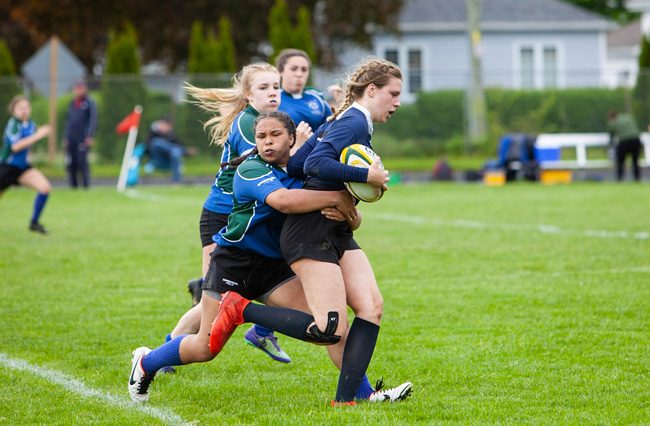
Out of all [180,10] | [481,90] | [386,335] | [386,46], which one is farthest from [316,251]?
[386,46]

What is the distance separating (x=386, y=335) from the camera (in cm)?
754

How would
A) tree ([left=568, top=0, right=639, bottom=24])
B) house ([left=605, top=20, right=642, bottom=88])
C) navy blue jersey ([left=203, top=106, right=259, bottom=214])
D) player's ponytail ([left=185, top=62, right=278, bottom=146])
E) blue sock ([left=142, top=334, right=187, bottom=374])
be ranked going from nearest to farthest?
blue sock ([left=142, top=334, right=187, bottom=374]), navy blue jersey ([left=203, top=106, right=259, bottom=214]), player's ponytail ([left=185, top=62, right=278, bottom=146]), house ([left=605, top=20, right=642, bottom=88]), tree ([left=568, top=0, right=639, bottom=24])

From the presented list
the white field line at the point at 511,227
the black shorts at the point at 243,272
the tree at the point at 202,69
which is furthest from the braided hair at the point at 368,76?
the tree at the point at 202,69

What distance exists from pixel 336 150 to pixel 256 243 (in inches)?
26.4

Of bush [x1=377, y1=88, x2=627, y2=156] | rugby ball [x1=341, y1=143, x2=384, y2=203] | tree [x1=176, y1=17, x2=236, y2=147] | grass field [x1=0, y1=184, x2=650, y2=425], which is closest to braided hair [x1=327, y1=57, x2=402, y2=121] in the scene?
rugby ball [x1=341, y1=143, x2=384, y2=203]

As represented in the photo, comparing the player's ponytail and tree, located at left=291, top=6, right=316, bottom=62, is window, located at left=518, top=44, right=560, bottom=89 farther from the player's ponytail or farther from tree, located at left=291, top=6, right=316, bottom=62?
the player's ponytail

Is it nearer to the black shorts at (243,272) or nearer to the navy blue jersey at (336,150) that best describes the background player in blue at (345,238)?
the navy blue jersey at (336,150)

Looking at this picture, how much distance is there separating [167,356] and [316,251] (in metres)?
1.05

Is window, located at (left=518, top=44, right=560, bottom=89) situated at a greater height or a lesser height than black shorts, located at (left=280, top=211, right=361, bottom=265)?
greater

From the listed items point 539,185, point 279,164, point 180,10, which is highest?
point 180,10

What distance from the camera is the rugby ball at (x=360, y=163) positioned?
523 centimetres

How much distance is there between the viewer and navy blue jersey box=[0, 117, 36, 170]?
A: 14.4 meters

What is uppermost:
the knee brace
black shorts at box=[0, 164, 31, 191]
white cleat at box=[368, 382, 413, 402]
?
black shorts at box=[0, 164, 31, 191]

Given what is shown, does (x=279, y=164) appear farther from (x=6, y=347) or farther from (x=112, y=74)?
(x=112, y=74)
